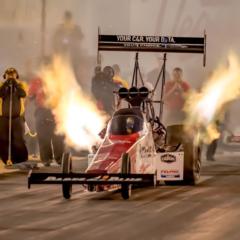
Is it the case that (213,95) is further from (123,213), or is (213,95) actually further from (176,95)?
(123,213)

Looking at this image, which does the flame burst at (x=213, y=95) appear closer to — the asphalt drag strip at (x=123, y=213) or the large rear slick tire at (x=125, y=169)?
the asphalt drag strip at (x=123, y=213)

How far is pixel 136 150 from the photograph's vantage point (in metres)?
10.8

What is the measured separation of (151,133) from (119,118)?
2.00 ft

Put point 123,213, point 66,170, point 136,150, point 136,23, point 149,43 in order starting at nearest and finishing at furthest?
point 123,213
point 66,170
point 136,150
point 149,43
point 136,23

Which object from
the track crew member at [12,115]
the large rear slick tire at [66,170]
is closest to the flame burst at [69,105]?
the track crew member at [12,115]

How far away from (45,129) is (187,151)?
4.94 metres

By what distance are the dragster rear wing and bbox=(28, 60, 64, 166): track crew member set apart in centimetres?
408

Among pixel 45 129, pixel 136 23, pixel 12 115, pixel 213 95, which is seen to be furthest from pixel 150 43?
pixel 136 23

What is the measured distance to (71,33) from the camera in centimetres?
1898

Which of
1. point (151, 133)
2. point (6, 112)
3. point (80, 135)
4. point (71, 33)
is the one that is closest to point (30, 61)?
point (71, 33)

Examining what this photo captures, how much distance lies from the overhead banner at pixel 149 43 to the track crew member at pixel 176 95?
18.7ft

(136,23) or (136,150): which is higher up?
(136,23)

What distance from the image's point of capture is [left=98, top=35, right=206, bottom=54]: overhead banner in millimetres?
12641

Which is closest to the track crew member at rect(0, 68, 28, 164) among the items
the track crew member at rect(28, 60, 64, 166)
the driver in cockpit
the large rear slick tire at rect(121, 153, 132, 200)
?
the track crew member at rect(28, 60, 64, 166)
